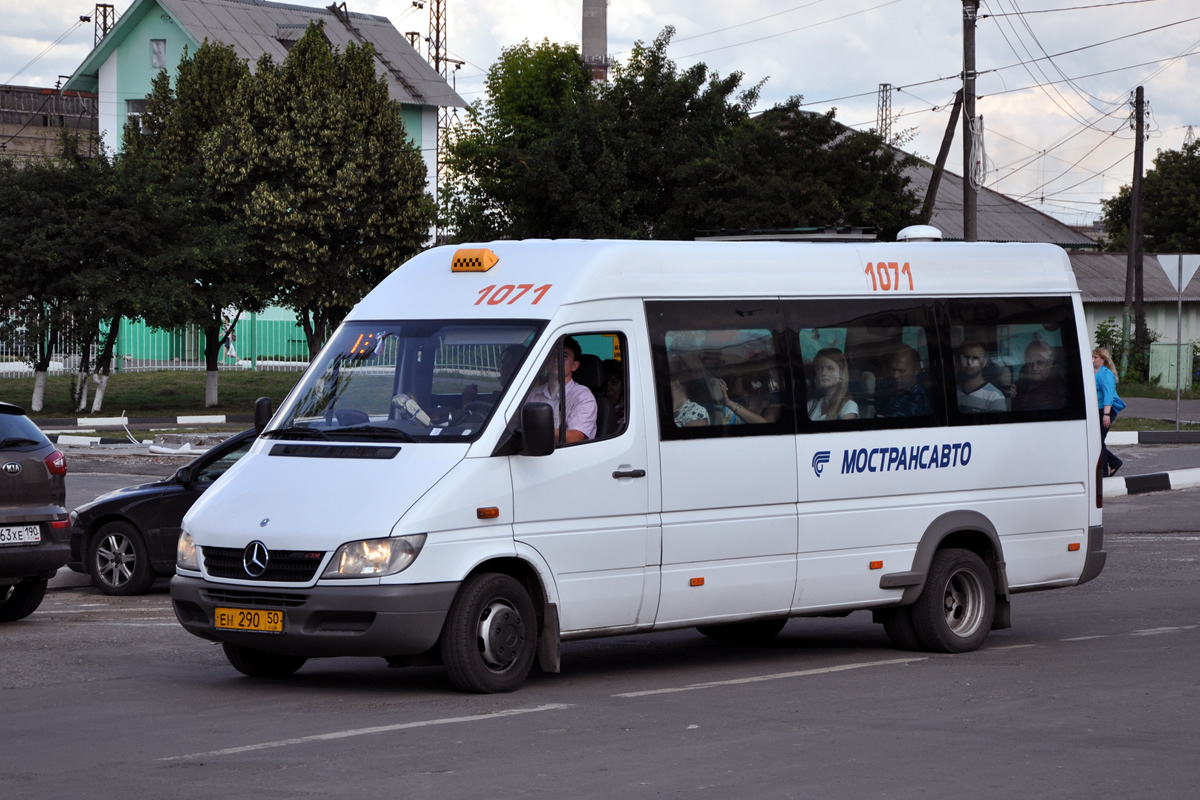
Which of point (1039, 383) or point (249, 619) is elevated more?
point (1039, 383)

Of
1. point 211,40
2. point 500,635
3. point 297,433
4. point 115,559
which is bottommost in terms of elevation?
point 115,559

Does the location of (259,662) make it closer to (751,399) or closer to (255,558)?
(255,558)

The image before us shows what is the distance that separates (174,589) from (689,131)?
3405 cm

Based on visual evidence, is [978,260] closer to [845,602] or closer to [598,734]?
[845,602]

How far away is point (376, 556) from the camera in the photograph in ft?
25.8

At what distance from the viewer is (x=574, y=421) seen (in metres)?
8.62

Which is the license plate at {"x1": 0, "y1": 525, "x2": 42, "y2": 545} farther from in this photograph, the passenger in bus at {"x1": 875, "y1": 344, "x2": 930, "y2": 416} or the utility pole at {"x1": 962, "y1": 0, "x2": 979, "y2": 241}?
the utility pole at {"x1": 962, "y1": 0, "x2": 979, "y2": 241}

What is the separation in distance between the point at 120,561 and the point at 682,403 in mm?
6697

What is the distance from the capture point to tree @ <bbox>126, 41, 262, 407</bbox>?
39531 millimetres

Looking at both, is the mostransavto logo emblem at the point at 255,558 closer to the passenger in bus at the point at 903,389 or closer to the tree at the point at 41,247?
the passenger in bus at the point at 903,389

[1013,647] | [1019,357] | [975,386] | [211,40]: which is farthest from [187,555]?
[211,40]

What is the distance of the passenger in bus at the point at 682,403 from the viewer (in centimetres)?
896

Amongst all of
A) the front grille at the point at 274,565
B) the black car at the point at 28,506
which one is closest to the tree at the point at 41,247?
the black car at the point at 28,506

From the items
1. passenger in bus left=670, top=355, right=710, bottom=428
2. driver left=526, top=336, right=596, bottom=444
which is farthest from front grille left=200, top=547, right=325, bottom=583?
passenger in bus left=670, top=355, right=710, bottom=428
